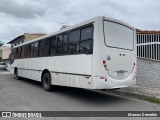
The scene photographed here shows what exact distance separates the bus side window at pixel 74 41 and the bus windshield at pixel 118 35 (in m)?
1.33

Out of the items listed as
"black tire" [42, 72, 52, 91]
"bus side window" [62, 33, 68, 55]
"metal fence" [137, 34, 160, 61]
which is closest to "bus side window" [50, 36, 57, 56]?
"bus side window" [62, 33, 68, 55]

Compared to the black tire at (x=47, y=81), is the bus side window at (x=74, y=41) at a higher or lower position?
higher

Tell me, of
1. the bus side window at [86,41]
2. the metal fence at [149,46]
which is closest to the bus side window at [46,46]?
the bus side window at [86,41]

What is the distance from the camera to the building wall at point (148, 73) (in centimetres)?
1245

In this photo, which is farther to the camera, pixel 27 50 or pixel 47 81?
pixel 27 50

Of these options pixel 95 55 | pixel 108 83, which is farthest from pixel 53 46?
pixel 108 83

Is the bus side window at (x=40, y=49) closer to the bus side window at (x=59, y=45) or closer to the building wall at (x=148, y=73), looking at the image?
the bus side window at (x=59, y=45)

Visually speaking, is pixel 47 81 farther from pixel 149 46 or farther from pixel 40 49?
pixel 149 46

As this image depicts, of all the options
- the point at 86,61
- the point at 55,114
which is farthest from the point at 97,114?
the point at 86,61

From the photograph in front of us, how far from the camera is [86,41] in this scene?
8852mm

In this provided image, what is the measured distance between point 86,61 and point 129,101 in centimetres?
252

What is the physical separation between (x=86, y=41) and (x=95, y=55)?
0.86m

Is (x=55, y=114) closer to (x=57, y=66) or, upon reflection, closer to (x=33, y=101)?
(x=33, y=101)

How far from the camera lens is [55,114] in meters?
7.25
